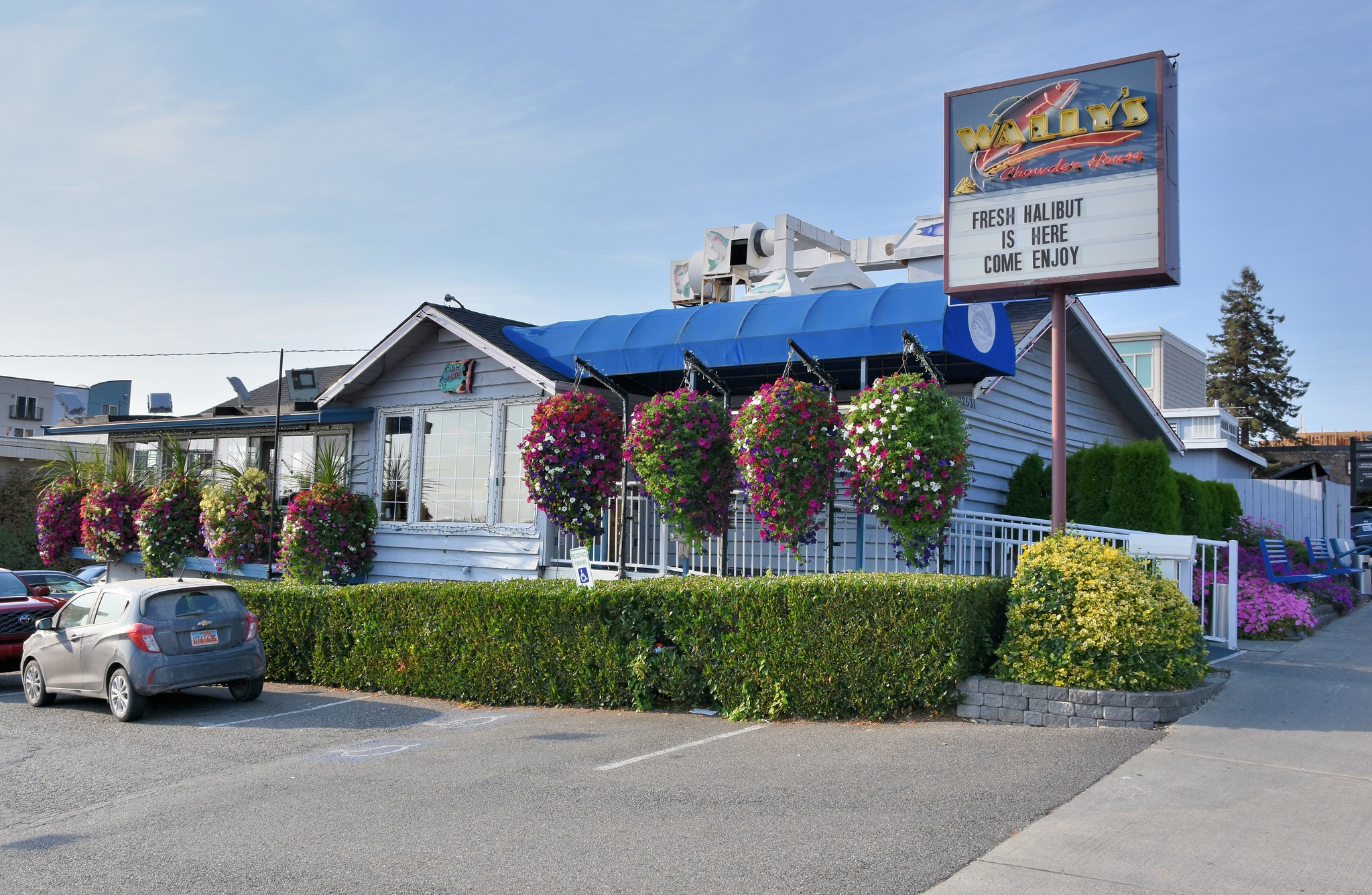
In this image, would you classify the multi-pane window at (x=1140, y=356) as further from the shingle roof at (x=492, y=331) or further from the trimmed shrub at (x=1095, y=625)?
the trimmed shrub at (x=1095, y=625)

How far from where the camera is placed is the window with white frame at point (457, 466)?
1542 centimetres

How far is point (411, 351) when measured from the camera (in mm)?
16750

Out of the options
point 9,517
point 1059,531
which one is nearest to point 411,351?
point 1059,531

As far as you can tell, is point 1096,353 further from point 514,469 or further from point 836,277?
point 514,469

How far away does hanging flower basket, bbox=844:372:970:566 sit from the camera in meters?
10.5

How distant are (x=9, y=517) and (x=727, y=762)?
2637cm

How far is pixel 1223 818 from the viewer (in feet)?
19.1

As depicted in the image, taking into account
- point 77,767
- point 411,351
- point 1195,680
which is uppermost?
point 411,351

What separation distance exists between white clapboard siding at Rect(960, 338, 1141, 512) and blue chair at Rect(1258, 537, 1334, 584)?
264 cm

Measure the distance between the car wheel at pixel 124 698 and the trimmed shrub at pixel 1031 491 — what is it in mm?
11301

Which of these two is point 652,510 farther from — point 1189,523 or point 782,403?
point 1189,523

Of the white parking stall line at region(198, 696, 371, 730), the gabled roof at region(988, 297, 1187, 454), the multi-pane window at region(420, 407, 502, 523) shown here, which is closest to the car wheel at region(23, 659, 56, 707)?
the white parking stall line at region(198, 696, 371, 730)

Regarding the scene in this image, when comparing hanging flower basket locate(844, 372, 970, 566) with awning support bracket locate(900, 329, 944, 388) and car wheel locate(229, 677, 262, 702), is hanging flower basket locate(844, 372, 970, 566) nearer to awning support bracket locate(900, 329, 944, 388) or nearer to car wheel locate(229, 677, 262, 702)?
awning support bracket locate(900, 329, 944, 388)

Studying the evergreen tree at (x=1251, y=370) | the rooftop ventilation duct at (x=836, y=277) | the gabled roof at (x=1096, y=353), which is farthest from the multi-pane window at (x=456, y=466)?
the evergreen tree at (x=1251, y=370)
